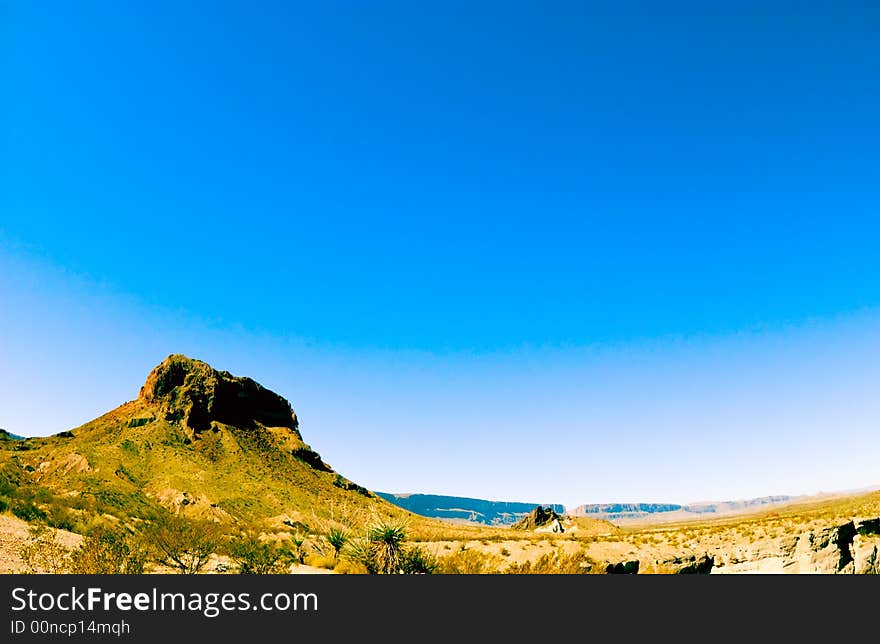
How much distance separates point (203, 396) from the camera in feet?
209

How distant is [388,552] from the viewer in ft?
43.3

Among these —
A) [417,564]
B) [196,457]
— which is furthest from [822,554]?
[196,457]

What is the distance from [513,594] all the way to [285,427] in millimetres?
69458

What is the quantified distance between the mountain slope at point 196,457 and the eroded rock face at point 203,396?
0.45 feet

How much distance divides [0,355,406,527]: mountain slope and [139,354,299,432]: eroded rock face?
138mm

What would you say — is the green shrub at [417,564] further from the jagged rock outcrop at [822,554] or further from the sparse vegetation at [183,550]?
the jagged rock outcrop at [822,554]

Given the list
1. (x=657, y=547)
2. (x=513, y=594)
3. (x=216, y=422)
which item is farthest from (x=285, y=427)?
(x=513, y=594)

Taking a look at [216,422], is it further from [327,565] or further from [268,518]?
[327,565]

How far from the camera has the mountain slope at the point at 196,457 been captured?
4434cm

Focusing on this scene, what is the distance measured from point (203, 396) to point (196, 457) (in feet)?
39.5

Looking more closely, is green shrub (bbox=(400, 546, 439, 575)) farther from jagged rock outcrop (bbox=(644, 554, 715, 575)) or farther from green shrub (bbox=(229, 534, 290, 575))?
jagged rock outcrop (bbox=(644, 554, 715, 575))

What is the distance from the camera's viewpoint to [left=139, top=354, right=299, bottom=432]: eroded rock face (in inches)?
2411

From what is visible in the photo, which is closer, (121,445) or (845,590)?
(845,590)

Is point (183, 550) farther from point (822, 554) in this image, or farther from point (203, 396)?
point (203, 396)
